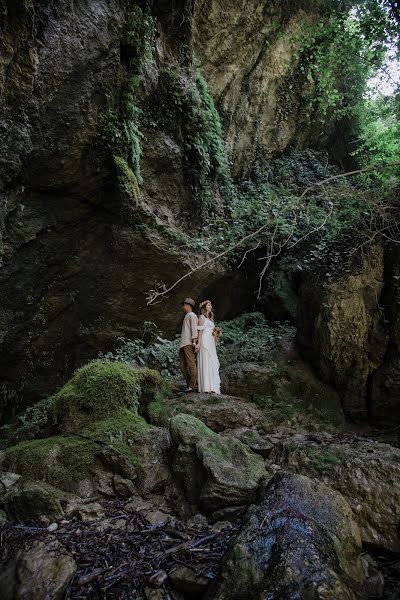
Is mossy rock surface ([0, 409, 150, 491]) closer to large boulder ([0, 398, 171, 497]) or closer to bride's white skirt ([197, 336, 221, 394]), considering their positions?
large boulder ([0, 398, 171, 497])

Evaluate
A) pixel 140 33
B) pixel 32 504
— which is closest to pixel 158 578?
pixel 32 504

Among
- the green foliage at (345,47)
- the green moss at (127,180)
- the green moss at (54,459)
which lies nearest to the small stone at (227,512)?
the green moss at (54,459)

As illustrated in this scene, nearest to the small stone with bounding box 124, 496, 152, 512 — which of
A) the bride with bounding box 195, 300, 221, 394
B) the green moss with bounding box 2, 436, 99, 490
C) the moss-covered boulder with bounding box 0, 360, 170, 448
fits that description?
the green moss with bounding box 2, 436, 99, 490

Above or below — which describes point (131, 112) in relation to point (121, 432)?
above

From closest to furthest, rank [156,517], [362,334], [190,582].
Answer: [190,582] → [156,517] → [362,334]

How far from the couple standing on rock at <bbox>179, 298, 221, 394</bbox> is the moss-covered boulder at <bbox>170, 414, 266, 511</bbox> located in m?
2.79

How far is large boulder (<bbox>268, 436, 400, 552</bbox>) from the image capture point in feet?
12.6

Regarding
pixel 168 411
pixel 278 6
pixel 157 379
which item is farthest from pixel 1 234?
pixel 278 6

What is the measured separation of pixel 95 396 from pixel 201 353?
2.74m

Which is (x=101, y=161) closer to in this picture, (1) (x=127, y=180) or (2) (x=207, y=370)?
(1) (x=127, y=180)

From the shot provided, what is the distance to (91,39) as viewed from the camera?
25.4ft

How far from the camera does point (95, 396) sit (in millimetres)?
6133

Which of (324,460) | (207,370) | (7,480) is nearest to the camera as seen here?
(324,460)

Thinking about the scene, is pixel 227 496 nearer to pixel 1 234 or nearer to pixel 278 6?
pixel 1 234
